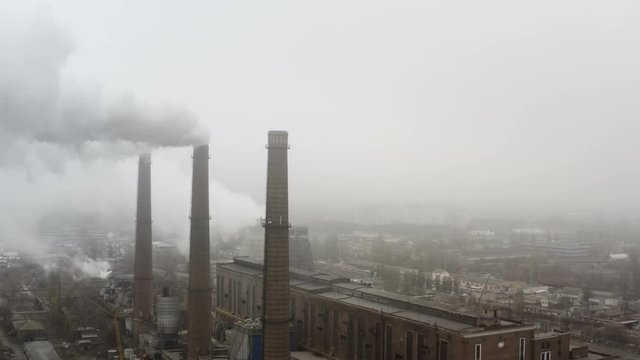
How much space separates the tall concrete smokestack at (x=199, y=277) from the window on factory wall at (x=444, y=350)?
8398 millimetres

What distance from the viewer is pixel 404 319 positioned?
16.8m

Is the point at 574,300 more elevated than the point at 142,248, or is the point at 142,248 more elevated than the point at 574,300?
the point at 142,248

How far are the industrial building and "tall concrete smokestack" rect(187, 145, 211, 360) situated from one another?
9.74 ft

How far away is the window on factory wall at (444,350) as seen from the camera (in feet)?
50.5

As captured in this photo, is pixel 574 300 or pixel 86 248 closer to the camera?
pixel 574 300

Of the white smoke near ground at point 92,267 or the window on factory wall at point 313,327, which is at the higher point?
the window on factory wall at point 313,327

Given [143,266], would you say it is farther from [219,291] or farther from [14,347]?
[14,347]

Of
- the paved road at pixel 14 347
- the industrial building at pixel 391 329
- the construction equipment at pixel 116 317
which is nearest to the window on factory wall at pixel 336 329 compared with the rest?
the industrial building at pixel 391 329

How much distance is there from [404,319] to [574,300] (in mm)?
21922

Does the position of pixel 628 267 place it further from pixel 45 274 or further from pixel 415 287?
pixel 45 274

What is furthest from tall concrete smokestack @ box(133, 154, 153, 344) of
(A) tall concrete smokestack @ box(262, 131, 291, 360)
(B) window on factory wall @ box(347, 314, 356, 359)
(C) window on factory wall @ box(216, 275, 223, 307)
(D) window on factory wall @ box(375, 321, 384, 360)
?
(D) window on factory wall @ box(375, 321, 384, 360)

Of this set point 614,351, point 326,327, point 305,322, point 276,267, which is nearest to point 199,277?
point 305,322

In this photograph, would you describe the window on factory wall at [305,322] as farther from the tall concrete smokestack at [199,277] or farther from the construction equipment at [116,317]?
the construction equipment at [116,317]

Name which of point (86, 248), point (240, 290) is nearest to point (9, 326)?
point (240, 290)
